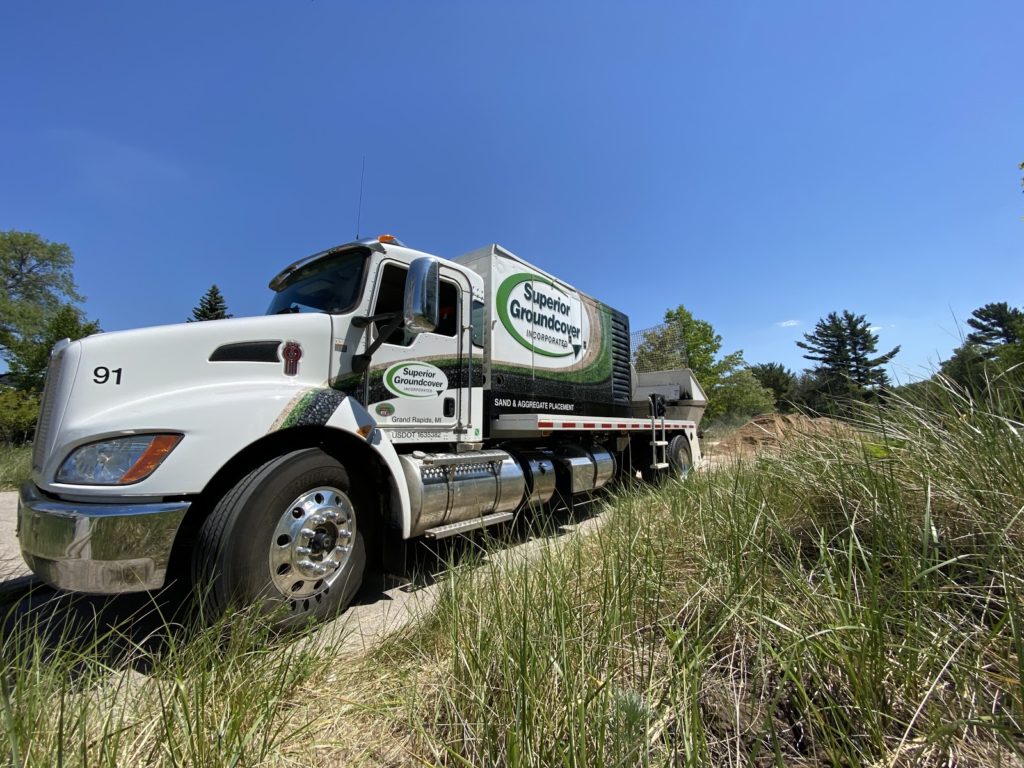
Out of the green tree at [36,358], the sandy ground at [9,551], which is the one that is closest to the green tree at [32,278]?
the green tree at [36,358]

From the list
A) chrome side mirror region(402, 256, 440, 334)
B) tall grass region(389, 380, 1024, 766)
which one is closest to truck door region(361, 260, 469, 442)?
chrome side mirror region(402, 256, 440, 334)

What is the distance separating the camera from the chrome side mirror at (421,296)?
3346 millimetres

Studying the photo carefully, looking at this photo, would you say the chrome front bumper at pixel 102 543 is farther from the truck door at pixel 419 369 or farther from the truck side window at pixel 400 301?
the truck side window at pixel 400 301

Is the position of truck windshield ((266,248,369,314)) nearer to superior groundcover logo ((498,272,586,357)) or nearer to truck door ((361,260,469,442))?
truck door ((361,260,469,442))

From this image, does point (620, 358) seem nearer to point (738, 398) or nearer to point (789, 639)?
point (789, 639)

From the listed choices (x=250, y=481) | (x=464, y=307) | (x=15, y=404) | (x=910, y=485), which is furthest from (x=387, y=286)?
(x=15, y=404)

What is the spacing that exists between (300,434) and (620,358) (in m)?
6.00

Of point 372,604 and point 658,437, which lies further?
point 658,437

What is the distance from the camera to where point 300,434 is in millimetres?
3172

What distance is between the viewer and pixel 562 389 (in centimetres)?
617

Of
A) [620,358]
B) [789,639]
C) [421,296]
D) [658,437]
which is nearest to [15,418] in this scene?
[421,296]

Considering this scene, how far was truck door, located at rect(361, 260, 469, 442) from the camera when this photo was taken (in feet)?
12.7

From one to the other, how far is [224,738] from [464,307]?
3801mm

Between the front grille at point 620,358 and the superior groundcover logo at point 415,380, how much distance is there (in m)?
3.96
